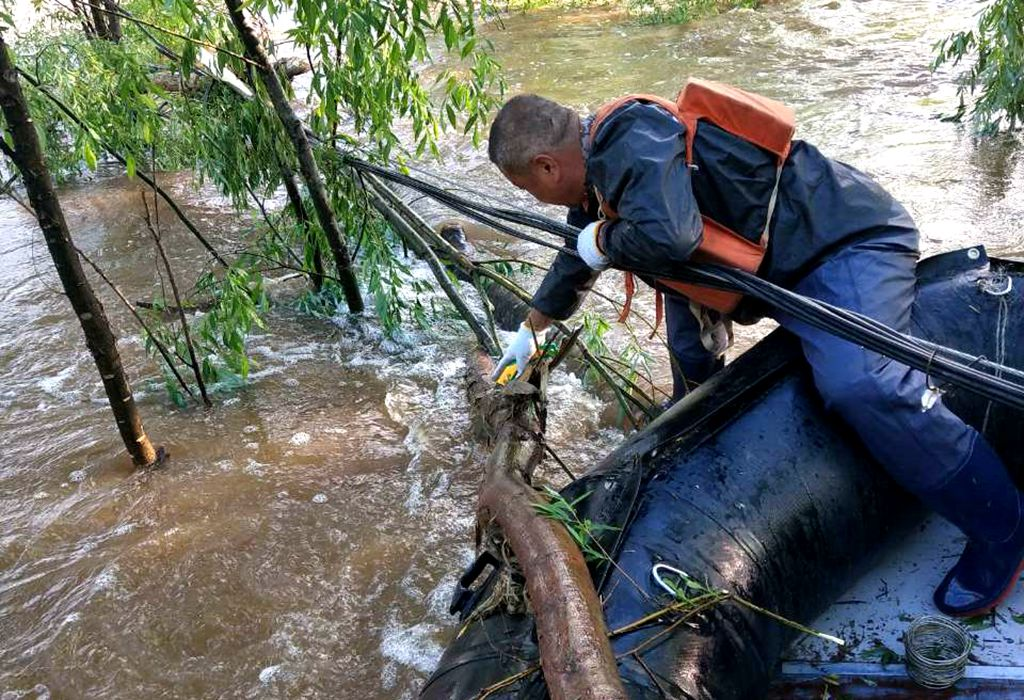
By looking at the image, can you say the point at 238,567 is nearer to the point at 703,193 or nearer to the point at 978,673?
the point at 703,193

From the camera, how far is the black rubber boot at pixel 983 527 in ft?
9.18

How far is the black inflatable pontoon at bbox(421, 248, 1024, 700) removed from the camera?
2.54 m

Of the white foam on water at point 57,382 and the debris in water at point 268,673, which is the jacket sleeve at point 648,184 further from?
the white foam on water at point 57,382

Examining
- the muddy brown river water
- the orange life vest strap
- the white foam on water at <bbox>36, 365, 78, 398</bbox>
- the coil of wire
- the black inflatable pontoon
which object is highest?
the orange life vest strap

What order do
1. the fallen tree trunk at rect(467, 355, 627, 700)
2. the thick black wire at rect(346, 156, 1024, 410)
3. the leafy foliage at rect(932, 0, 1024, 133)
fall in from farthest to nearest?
the leafy foliage at rect(932, 0, 1024, 133) → the thick black wire at rect(346, 156, 1024, 410) → the fallen tree trunk at rect(467, 355, 627, 700)

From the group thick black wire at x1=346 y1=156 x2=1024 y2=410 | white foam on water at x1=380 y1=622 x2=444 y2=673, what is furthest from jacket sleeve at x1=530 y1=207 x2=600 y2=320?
white foam on water at x1=380 y1=622 x2=444 y2=673

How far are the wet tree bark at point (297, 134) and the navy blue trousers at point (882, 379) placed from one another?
3.08 m

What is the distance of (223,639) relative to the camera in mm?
3760

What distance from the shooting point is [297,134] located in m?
5.19

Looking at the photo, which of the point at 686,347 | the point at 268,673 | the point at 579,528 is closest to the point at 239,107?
the point at 686,347

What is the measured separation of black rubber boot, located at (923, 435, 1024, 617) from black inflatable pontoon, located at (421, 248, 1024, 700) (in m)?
0.23

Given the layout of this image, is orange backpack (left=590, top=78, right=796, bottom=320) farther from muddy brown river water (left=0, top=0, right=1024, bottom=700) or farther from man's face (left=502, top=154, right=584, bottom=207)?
muddy brown river water (left=0, top=0, right=1024, bottom=700)

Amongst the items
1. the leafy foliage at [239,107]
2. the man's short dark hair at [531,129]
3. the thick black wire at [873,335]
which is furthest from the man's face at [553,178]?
the leafy foliage at [239,107]

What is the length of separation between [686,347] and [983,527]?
1.38 meters
